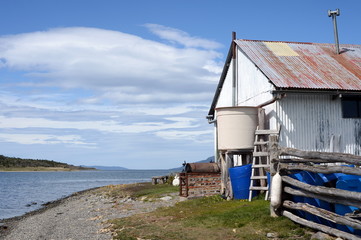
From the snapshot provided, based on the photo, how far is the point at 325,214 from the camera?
9609 millimetres

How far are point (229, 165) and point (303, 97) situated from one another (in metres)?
4.27

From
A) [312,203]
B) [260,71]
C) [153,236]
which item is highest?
[260,71]

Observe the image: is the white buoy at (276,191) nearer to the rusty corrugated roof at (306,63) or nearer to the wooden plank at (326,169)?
the wooden plank at (326,169)

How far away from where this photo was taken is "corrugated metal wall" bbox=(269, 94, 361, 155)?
1759 centimetres

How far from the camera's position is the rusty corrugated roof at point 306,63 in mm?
17891

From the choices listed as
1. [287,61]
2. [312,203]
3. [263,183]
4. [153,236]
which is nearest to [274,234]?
[312,203]

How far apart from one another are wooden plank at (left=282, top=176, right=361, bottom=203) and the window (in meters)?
8.56

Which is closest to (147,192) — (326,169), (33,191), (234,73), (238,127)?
(234,73)

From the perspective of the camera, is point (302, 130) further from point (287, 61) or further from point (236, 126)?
point (287, 61)

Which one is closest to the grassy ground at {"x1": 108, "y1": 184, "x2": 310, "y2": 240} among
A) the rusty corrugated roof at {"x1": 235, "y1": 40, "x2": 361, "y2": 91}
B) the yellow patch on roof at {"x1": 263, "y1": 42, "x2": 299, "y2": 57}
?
the rusty corrugated roof at {"x1": 235, "y1": 40, "x2": 361, "y2": 91}

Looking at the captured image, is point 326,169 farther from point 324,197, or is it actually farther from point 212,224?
point 212,224

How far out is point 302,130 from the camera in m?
17.8

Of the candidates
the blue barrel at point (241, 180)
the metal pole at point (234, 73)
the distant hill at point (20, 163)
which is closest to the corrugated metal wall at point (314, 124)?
the blue barrel at point (241, 180)

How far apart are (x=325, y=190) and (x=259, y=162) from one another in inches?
277
